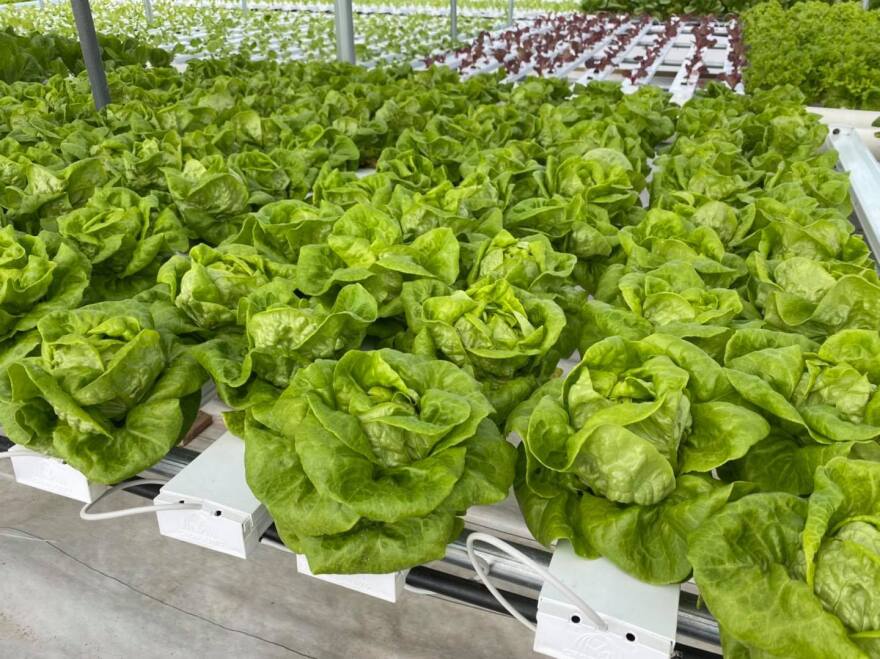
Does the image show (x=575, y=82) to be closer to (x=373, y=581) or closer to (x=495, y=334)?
(x=495, y=334)

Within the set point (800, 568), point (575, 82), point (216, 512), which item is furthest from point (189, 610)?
point (575, 82)

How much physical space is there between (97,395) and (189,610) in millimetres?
1321

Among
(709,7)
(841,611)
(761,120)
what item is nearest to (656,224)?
(841,611)

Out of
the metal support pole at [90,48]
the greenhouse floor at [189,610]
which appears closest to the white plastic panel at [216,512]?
the greenhouse floor at [189,610]

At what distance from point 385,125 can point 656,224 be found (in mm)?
2174

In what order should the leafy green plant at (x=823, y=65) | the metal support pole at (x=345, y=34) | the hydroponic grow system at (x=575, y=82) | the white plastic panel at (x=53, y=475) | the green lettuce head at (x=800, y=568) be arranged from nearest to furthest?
the green lettuce head at (x=800, y=568) < the hydroponic grow system at (x=575, y=82) < the white plastic panel at (x=53, y=475) < the metal support pole at (x=345, y=34) < the leafy green plant at (x=823, y=65)

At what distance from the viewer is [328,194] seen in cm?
296

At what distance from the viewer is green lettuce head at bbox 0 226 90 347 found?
2156mm

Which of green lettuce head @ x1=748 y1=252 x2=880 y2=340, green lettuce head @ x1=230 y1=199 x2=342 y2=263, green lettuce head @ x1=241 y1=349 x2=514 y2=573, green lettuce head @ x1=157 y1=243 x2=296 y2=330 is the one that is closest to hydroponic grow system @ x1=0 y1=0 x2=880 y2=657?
green lettuce head @ x1=241 y1=349 x2=514 y2=573

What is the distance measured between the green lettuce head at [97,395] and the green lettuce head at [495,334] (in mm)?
703

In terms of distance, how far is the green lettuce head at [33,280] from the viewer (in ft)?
7.07

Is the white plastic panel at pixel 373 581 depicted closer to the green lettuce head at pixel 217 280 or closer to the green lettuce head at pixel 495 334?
the green lettuce head at pixel 495 334

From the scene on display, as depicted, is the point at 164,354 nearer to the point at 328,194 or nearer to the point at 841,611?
the point at 328,194

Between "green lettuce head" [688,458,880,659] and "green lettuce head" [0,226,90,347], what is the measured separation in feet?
6.35
